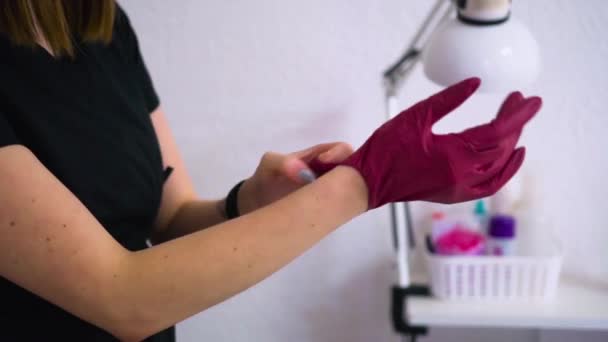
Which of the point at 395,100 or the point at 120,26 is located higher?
the point at 120,26

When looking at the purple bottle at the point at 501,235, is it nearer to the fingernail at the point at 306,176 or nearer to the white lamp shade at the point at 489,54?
the white lamp shade at the point at 489,54

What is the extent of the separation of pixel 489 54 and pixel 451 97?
136mm

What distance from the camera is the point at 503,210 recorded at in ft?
3.10

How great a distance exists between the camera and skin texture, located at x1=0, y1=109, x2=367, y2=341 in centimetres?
39

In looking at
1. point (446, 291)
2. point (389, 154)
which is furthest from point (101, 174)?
point (446, 291)

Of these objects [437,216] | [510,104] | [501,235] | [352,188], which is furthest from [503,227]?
[352,188]

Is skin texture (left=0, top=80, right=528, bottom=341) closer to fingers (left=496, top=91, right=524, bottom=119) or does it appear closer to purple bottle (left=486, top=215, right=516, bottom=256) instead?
fingers (left=496, top=91, right=524, bottom=119)

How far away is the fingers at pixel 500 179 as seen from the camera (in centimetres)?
50

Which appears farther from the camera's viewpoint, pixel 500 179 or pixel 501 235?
pixel 501 235

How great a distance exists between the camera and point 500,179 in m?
0.51

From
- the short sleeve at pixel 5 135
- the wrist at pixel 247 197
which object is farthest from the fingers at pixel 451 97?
the short sleeve at pixel 5 135

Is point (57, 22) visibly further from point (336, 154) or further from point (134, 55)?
point (336, 154)

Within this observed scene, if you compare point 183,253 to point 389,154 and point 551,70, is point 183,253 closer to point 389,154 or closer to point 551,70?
point 389,154

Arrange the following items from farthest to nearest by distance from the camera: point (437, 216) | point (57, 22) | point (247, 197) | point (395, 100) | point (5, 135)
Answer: point (437, 216)
point (395, 100)
point (247, 197)
point (57, 22)
point (5, 135)
